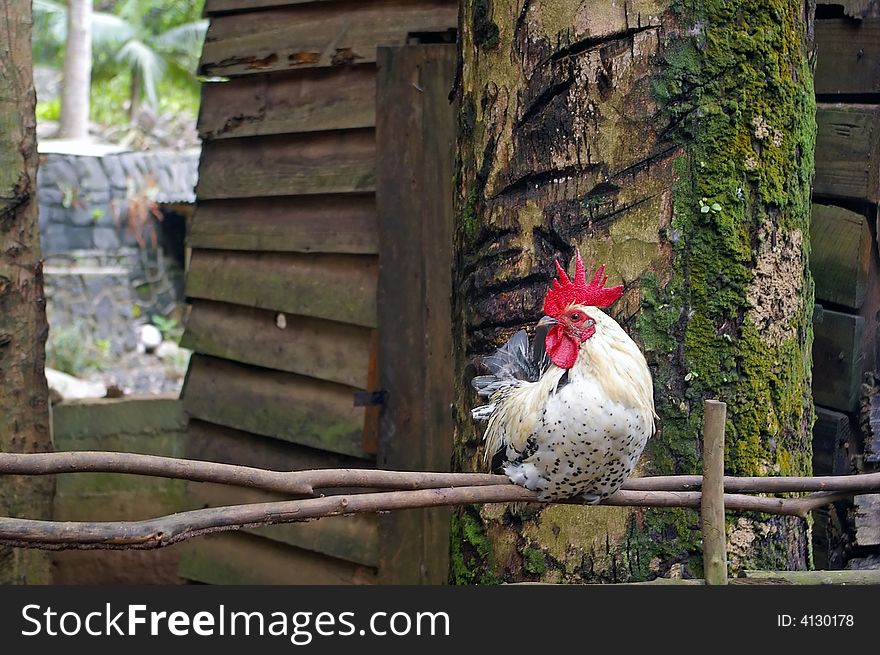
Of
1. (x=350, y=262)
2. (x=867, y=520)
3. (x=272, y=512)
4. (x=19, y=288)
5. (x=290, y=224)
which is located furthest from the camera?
(x=290, y=224)

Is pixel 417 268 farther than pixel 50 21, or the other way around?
pixel 50 21

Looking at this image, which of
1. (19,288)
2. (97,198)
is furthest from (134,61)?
(19,288)

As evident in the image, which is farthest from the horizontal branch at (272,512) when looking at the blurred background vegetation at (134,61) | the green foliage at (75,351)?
the blurred background vegetation at (134,61)

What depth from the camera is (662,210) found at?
2.28m

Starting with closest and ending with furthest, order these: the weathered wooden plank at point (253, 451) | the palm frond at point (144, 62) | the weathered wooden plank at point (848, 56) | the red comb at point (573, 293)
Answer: the red comb at point (573, 293), the weathered wooden plank at point (848, 56), the weathered wooden plank at point (253, 451), the palm frond at point (144, 62)

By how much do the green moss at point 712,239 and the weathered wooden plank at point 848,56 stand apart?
28.8 inches

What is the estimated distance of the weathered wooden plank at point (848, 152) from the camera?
2.81m

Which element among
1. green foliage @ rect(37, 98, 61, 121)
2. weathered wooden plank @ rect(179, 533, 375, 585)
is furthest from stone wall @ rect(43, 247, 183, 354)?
green foliage @ rect(37, 98, 61, 121)

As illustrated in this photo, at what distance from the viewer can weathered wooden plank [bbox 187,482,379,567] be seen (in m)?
3.78

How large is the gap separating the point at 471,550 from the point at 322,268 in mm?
1790

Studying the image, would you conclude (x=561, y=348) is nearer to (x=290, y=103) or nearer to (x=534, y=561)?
(x=534, y=561)

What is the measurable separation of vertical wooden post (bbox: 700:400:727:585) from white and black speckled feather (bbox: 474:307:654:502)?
0.15 m

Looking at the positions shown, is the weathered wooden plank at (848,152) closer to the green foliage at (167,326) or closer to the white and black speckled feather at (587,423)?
the white and black speckled feather at (587,423)

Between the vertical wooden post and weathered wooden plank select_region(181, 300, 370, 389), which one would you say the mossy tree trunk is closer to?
the vertical wooden post
